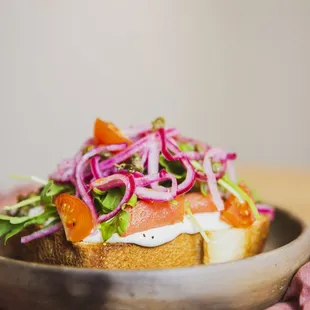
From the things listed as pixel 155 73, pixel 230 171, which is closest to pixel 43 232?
pixel 230 171

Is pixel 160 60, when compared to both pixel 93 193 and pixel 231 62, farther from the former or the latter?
pixel 93 193

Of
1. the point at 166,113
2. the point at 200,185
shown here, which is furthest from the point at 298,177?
the point at 200,185

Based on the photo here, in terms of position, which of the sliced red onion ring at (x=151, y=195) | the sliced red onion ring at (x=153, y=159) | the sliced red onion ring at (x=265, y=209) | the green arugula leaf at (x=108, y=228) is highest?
the sliced red onion ring at (x=153, y=159)

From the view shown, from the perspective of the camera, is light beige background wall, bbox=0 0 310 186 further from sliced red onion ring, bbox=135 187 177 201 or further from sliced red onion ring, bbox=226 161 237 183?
Result: sliced red onion ring, bbox=135 187 177 201

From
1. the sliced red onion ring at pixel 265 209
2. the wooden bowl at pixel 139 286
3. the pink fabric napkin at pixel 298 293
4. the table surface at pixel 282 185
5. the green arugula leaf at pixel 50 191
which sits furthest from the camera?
the table surface at pixel 282 185

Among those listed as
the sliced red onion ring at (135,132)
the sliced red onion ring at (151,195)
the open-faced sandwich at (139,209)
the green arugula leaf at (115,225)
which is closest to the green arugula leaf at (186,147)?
the open-faced sandwich at (139,209)

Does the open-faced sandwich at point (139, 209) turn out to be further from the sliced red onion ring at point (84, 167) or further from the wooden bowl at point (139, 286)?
the wooden bowl at point (139, 286)
